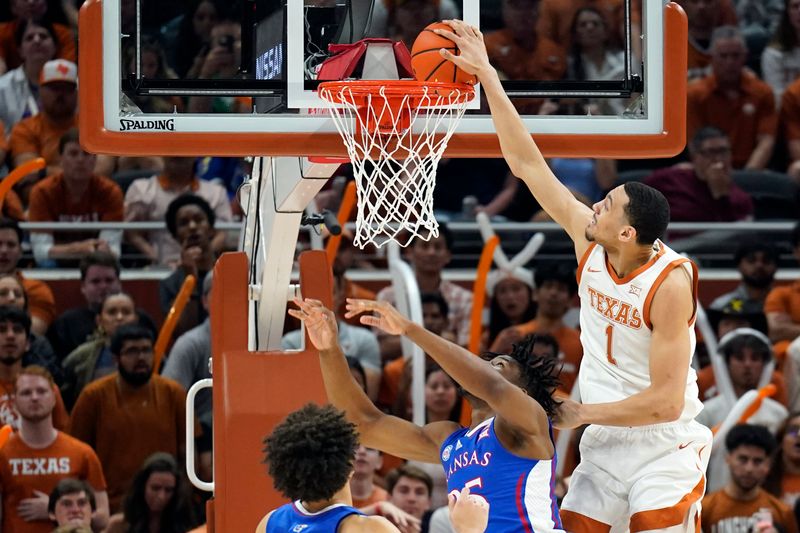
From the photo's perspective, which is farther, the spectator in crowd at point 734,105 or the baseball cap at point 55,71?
the spectator in crowd at point 734,105

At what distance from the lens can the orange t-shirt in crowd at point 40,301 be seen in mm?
9016

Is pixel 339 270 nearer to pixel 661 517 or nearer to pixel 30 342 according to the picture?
pixel 30 342

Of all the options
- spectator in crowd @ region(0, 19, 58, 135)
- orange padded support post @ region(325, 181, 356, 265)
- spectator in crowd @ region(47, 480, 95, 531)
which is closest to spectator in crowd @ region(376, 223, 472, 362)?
orange padded support post @ region(325, 181, 356, 265)

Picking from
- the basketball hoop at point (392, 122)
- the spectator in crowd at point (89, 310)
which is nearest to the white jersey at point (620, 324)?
the basketball hoop at point (392, 122)

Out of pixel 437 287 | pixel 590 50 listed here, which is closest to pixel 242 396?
pixel 437 287

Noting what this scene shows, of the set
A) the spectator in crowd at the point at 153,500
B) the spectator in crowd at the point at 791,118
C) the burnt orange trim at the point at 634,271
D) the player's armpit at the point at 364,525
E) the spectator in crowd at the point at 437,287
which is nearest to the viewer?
the player's armpit at the point at 364,525

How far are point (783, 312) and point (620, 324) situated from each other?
4.69 meters

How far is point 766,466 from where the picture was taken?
7.89 m

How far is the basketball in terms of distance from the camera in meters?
5.27

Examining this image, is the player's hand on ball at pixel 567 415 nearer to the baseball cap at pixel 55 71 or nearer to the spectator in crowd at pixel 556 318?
the spectator in crowd at pixel 556 318

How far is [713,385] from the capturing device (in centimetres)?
902

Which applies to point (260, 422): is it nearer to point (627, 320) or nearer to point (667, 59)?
point (627, 320)

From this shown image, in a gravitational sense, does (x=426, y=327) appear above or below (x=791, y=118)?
below

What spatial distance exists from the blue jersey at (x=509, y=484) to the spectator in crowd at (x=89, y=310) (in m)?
4.17
